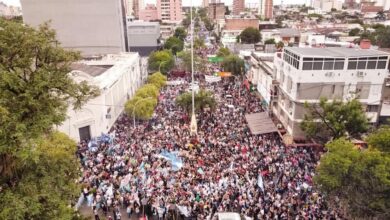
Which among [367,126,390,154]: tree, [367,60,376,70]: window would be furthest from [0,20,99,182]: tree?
[367,60,376,70]: window

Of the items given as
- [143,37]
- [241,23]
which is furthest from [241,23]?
[143,37]

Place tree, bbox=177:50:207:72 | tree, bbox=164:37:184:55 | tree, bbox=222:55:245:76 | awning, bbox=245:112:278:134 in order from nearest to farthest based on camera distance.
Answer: awning, bbox=245:112:278:134
tree, bbox=222:55:245:76
tree, bbox=177:50:207:72
tree, bbox=164:37:184:55

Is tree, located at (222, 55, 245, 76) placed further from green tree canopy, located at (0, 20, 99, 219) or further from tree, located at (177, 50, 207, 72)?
green tree canopy, located at (0, 20, 99, 219)

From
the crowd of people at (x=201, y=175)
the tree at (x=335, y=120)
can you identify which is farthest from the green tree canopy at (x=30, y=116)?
the tree at (x=335, y=120)

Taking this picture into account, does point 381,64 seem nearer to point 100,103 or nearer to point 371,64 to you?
point 371,64

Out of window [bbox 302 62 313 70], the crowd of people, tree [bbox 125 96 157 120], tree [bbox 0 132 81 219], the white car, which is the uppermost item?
window [bbox 302 62 313 70]

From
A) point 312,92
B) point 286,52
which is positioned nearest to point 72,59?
point 312,92
